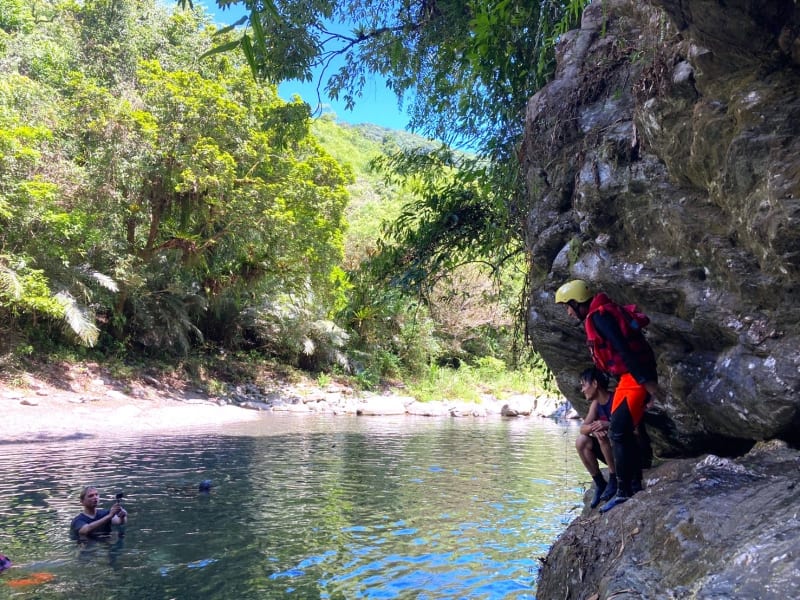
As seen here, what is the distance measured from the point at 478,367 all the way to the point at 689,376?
32.5 metres

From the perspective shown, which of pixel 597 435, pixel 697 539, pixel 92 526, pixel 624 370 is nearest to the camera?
pixel 697 539

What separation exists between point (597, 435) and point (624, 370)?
843 mm

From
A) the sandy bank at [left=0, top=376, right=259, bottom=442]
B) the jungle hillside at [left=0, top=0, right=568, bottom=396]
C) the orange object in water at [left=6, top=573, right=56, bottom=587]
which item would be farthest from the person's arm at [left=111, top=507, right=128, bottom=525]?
the sandy bank at [left=0, top=376, right=259, bottom=442]

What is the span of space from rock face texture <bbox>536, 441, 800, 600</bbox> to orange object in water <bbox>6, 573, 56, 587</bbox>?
5.21 meters

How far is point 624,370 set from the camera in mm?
5281

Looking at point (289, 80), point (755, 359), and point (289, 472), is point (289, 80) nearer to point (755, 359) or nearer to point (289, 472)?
point (755, 359)

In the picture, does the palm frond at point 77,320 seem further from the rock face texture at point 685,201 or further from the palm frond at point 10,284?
the rock face texture at point 685,201

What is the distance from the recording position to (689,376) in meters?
5.71

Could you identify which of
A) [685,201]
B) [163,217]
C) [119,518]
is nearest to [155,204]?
[163,217]

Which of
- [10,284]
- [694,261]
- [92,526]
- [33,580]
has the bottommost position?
[33,580]

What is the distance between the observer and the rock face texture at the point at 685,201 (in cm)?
440

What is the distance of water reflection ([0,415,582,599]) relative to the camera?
7043mm

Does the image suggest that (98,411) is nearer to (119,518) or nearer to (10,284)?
(10,284)

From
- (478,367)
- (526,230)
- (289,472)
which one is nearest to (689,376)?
(526,230)
